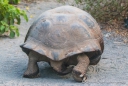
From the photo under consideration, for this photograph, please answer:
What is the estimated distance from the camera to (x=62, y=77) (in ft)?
14.4

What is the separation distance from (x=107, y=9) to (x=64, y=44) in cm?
341

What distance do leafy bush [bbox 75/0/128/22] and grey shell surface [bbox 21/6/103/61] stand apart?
2902mm

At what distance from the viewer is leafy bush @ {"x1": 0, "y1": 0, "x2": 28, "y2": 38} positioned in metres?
6.32

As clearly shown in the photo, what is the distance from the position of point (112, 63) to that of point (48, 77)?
110 centimetres

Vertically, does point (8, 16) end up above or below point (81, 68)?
below

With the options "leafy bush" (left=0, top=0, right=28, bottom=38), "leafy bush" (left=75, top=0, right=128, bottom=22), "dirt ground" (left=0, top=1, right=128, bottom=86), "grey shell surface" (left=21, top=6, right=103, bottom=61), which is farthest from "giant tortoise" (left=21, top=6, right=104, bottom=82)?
"leafy bush" (left=75, top=0, right=128, bottom=22)

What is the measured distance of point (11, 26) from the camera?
20.9 ft

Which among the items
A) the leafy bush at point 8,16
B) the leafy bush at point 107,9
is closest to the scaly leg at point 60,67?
the leafy bush at point 8,16

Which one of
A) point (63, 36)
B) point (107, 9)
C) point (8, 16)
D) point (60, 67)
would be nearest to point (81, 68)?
point (60, 67)

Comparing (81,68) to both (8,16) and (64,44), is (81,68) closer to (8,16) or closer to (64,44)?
(64,44)

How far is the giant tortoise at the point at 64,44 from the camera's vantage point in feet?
13.7

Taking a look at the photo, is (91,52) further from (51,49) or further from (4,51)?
(4,51)

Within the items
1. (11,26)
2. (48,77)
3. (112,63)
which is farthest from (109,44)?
(48,77)

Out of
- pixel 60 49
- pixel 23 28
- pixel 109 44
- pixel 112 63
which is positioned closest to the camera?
pixel 60 49
